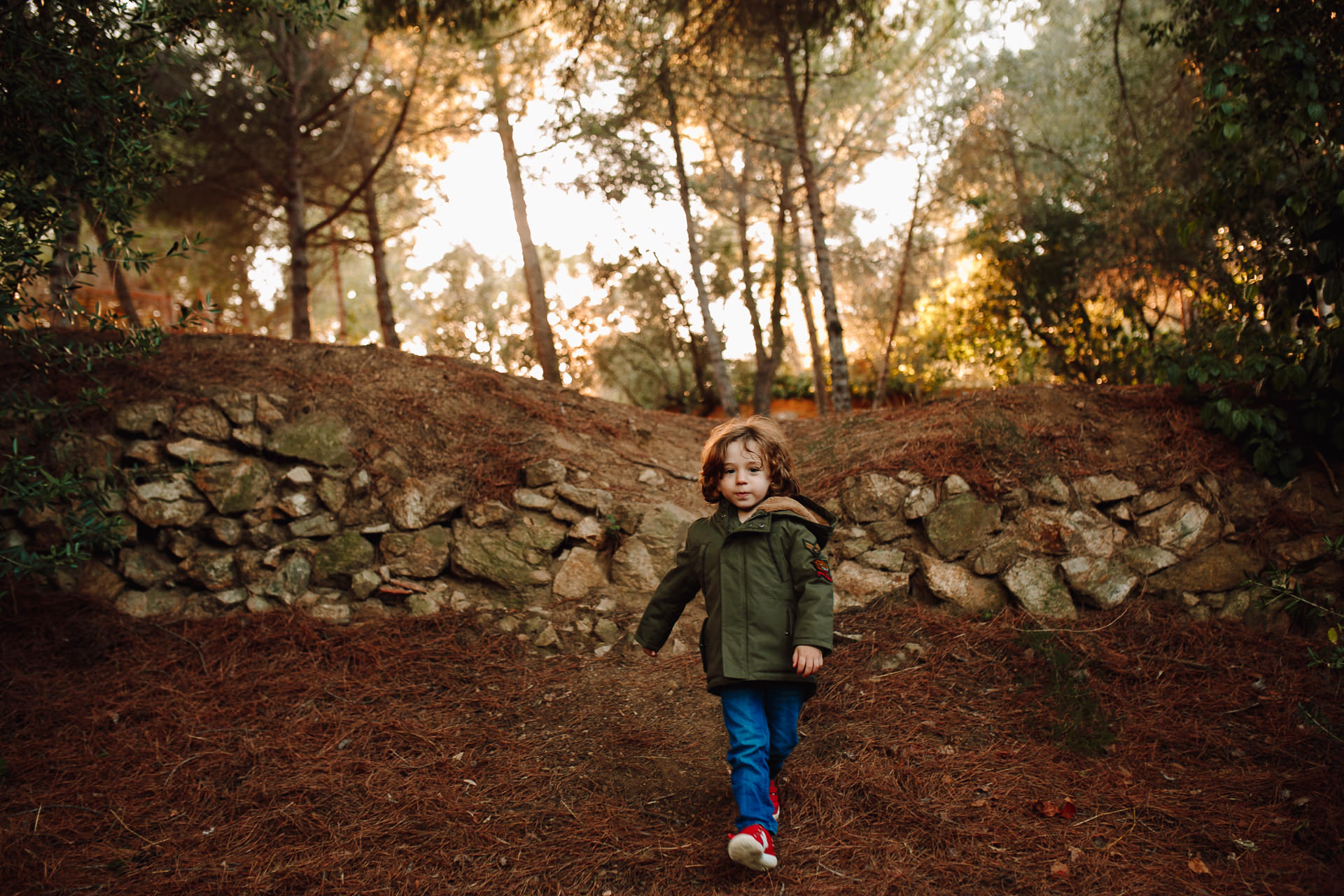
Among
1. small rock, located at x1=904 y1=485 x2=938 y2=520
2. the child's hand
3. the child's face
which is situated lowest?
the child's hand

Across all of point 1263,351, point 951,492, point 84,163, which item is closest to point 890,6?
point 1263,351

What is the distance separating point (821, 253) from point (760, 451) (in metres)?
5.17

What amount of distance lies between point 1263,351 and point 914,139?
21.5ft

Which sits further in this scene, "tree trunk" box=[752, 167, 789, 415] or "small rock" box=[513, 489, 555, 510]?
"tree trunk" box=[752, 167, 789, 415]

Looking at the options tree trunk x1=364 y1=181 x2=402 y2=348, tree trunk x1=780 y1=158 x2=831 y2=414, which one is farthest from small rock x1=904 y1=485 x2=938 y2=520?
tree trunk x1=364 y1=181 x2=402 y2=348

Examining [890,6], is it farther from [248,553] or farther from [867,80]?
[248,553]

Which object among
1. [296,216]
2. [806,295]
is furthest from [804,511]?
[806,295]

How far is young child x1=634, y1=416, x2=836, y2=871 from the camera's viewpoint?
2.40 metres

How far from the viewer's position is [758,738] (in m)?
2.42

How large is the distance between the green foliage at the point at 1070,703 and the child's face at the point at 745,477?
1.79 m

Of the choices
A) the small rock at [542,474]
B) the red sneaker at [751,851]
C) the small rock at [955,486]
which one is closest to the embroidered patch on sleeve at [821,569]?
the red sneaker at [751,851]

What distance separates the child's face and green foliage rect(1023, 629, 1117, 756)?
179 centimetres

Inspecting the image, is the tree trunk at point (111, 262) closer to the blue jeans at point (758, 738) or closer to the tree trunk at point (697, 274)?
the blue jeans at point (758, 738)

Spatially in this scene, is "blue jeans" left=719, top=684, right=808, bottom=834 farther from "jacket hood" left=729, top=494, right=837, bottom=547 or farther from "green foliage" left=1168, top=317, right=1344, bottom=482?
"green foliage" left=1168, top=317, right=1344, bottom=482
